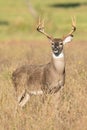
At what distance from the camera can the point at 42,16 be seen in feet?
111

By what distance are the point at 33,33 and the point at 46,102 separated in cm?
2205

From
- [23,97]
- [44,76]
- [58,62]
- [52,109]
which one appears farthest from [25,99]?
[52,109]

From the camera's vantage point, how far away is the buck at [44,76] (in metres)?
10.5

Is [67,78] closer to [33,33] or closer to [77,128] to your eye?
[77,128]

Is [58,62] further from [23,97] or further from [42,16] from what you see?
[42,16]

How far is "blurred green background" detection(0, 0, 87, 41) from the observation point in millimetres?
31380

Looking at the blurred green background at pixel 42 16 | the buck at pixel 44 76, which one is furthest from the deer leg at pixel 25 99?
the blurred green background at pixel 42 16

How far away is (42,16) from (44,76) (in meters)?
23.3

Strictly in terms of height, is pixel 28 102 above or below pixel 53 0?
above

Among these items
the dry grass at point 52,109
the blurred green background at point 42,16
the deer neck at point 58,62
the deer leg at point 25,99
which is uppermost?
the deer neck at point 58,62

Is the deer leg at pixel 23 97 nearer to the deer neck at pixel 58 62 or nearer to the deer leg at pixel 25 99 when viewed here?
the deer leg at pixel 25 99

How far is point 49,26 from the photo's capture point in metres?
32.3

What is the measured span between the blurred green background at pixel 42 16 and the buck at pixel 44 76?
1573 centimetres

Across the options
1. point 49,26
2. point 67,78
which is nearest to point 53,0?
point 49,26
